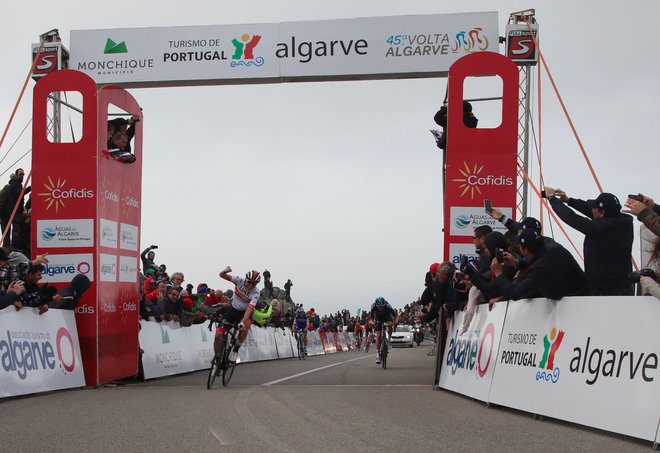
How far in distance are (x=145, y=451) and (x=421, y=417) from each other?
11.3ft

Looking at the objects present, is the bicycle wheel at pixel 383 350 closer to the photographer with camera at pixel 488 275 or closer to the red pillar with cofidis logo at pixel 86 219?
the red pillar with cofidis logo at pixel 86 219

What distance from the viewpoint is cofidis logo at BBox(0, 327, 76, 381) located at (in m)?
11.6

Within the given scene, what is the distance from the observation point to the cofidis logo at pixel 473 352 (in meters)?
11.0

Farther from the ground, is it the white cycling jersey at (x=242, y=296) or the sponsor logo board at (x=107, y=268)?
the sponsor logo board at (x=107, y=268)

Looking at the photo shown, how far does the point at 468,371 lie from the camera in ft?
38.8

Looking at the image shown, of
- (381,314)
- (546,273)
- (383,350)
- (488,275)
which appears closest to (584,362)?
(546,273)

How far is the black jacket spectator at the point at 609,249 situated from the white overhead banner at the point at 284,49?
996cm

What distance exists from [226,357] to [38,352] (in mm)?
3220

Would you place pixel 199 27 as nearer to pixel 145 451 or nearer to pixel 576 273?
pixel 576 273

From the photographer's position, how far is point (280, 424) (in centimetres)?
827

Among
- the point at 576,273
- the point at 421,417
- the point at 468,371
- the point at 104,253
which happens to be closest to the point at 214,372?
the point at 104,253

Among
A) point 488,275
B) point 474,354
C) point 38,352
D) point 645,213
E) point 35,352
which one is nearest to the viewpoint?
point 645,213

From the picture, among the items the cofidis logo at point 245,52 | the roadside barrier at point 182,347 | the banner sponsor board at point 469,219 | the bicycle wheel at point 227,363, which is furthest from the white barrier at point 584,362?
the cofidis logo at point 245,52

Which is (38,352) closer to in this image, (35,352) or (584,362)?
(35,352)
